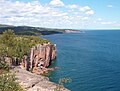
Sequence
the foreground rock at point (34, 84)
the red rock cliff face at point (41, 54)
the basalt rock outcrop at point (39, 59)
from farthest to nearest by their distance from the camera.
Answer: the red rock cliff face at point (41, 54), the basalt rock outcrop at point (39, 59), the foreground rock at point (34, 84)

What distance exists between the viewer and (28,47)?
133 metres

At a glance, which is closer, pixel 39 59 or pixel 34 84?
pixel 34 84

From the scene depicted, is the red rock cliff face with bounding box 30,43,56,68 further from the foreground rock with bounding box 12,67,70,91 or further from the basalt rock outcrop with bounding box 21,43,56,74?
the foreground rock with bounding box 12,67,70,91

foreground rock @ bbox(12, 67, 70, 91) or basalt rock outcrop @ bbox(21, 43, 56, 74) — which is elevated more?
foreground rock @ bbox(12, 67, 70, 91)

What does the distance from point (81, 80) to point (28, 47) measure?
3587 centimetres

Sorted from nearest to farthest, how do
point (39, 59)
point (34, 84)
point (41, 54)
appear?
point (34, 84)
point (39, 59)
point (41, 54)

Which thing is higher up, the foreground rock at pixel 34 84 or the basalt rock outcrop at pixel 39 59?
the foreground rock at pixel 34 84

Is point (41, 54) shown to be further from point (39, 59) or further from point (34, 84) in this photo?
point (34, 84)

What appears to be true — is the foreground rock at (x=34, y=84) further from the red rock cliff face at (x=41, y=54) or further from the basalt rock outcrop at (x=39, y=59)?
the red rock cliff face at (x=41, y=54)

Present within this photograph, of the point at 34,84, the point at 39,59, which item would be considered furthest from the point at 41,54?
the point at 34,84

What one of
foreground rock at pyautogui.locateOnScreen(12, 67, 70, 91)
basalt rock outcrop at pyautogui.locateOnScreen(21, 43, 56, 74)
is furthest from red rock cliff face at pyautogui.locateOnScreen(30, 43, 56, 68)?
foreground rock at pyautogui.locateOnScreen(12, 67, 70, 91)

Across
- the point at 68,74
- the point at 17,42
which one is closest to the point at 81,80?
the point at 68,74

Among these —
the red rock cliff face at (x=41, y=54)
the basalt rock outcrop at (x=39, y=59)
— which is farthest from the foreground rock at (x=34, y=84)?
the red rock cliff face at (x=41, y=54)

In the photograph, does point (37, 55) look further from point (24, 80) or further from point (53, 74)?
point (24, 80)
